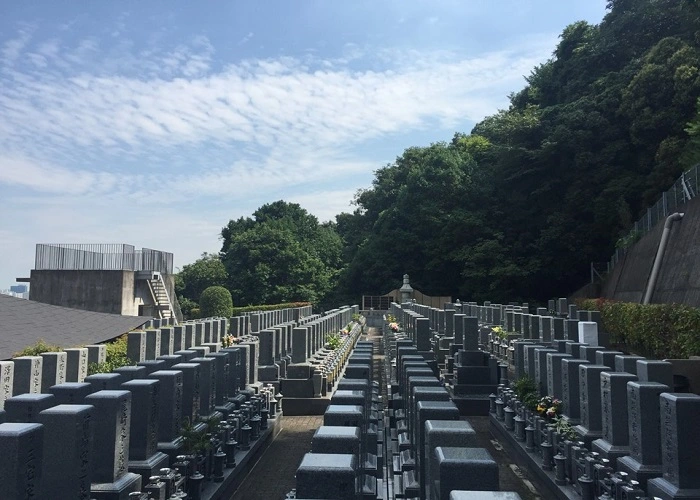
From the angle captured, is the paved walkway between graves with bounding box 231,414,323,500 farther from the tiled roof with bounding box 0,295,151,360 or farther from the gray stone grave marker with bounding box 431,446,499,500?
the tiled roof with bounding box 0,295,151,360

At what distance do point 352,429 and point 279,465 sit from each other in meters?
4.85

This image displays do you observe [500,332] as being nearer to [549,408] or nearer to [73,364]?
[549,408]

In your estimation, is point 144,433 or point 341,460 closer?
point 341,460

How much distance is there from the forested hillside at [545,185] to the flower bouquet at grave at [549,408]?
77.9ft

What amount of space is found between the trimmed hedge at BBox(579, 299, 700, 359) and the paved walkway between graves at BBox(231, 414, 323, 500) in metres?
8.84

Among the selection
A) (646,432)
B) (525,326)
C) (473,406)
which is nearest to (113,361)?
(473,406)

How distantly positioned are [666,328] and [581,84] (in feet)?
101

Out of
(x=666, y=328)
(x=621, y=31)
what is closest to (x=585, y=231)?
(x=621, y=31)

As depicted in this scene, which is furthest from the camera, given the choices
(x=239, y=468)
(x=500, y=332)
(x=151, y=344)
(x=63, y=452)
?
(x=500, y=332)

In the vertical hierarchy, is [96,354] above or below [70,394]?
below

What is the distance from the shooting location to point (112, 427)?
576cm

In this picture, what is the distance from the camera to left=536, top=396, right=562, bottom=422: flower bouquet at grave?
876 centimetres

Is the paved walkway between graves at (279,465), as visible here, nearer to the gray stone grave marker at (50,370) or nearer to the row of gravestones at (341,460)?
the row of gravestones at (341,460)

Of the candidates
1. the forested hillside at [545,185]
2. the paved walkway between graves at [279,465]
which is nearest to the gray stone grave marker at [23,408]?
the paved walkway between graves at [279,465]
